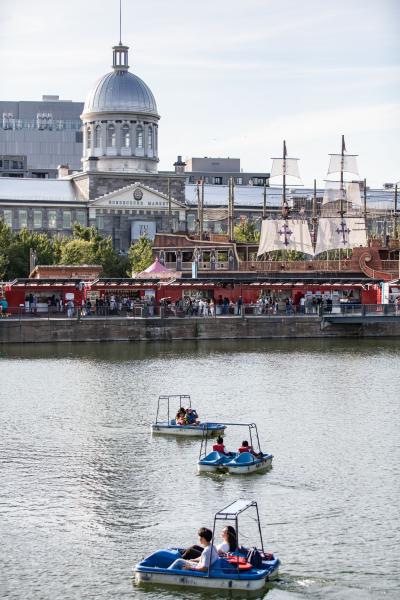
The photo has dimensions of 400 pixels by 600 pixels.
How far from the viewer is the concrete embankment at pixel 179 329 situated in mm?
106312

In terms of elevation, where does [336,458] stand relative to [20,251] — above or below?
below

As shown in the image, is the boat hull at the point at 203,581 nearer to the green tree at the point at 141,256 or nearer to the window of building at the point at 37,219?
the green tree at the point at 141,256

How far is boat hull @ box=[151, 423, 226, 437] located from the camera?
62219 mm

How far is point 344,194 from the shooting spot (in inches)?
6535

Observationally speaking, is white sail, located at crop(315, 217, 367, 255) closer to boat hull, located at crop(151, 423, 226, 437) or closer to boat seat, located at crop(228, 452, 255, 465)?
boat hull, located at crop(151, 423, 226, 437)

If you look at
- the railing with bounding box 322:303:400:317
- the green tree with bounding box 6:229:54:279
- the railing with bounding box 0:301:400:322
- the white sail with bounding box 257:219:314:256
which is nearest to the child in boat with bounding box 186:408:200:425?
the railing with bounding box 0:301:400:322

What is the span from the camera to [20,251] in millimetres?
151750

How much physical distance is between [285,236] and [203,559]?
114384 mm

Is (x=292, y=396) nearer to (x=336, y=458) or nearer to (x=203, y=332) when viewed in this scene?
(x=336, y=458)

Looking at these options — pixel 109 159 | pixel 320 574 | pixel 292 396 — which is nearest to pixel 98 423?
pixel 292 396

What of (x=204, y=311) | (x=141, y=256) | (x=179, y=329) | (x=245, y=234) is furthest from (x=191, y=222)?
(x=179, y=329)

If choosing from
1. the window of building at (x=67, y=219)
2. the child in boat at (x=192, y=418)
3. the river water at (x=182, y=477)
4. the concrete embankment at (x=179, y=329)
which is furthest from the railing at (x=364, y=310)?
the window of building at (x=67, y=219)

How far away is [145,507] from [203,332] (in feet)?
201

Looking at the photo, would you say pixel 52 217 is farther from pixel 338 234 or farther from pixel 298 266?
pixel 298 266
